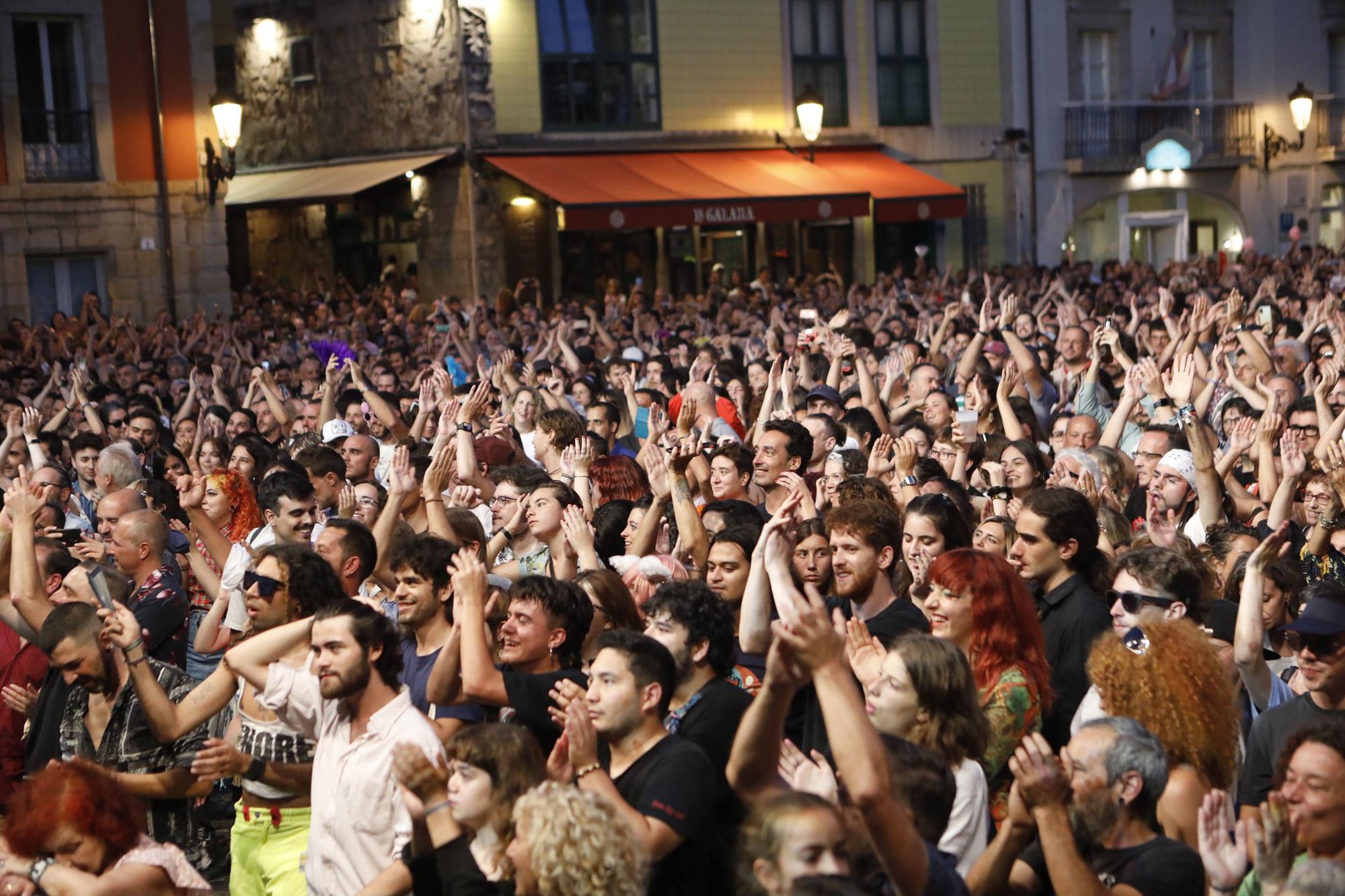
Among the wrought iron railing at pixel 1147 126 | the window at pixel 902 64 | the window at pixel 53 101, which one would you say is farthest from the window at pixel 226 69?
the wrought iron railing at pixel 1147 126

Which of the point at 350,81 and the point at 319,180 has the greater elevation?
the point at 350,81

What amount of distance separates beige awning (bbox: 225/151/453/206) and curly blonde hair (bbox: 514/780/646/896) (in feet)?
71.4

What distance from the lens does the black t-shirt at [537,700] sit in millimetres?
5289

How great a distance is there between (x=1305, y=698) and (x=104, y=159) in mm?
19131

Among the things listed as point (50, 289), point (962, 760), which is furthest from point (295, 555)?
point (50, 289)

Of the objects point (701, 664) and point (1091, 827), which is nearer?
point (1091, 827)

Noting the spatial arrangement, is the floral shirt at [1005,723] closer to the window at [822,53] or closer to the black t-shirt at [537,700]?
the black t-shirt at [537,700]

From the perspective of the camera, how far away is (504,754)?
4.45 metres

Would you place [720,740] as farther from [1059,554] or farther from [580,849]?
[1059,554]

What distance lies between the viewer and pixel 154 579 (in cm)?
762

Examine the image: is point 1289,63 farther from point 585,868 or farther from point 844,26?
point 585,868

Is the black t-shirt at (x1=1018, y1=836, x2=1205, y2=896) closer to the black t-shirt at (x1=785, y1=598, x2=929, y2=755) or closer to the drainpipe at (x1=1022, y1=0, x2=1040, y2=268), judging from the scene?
the black t-shirt at (x1=785, y1=598, x2=929, y2=755)

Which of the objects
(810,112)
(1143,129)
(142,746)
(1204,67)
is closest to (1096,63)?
(1143,129)

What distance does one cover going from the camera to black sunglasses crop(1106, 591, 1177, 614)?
19.5ft
